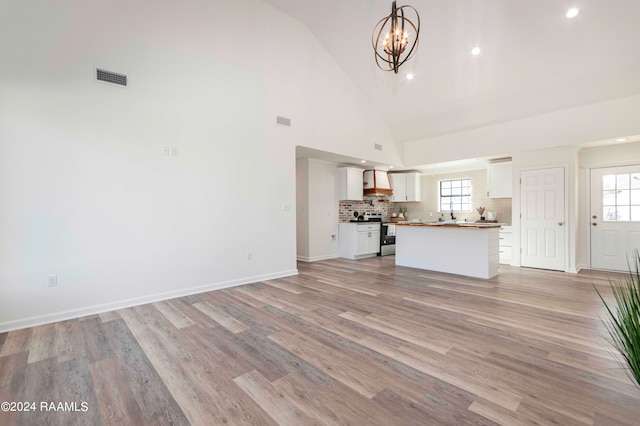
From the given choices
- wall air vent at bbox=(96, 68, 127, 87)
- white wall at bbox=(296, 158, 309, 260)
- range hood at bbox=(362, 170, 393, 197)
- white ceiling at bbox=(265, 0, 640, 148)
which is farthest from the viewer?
range hood at bbox=(362, 170, 393, 197)

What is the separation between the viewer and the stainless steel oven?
7.66 meters

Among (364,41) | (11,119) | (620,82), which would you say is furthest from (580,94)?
(11,119)

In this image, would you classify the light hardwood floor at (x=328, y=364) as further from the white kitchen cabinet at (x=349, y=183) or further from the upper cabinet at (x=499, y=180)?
the white kitchen cabinet at (x=349, y=183)

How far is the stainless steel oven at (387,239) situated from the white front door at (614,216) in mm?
3947

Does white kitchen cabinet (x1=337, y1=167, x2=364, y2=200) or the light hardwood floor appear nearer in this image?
the light hardwood floor

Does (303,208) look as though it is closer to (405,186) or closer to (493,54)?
(405,186)

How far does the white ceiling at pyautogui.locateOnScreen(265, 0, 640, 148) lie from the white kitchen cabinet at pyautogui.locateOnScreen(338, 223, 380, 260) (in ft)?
9.67

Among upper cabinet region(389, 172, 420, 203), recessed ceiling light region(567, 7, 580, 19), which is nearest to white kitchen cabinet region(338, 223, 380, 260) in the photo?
upper cabinet region(389, 172, 420, 203)

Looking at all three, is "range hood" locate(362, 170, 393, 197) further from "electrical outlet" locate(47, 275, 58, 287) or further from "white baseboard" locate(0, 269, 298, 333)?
"electrical outlet" locate(47, 275, 58, 287)

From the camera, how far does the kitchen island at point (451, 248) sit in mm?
5016

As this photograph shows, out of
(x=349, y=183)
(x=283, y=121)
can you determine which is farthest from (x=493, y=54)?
(x=349, y=183)

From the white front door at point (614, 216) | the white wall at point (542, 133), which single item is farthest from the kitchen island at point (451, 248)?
the white front door at point (614, 216)

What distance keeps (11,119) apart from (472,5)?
589 centimetres

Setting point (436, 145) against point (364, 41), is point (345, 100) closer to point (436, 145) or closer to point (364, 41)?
point (364, 41)
